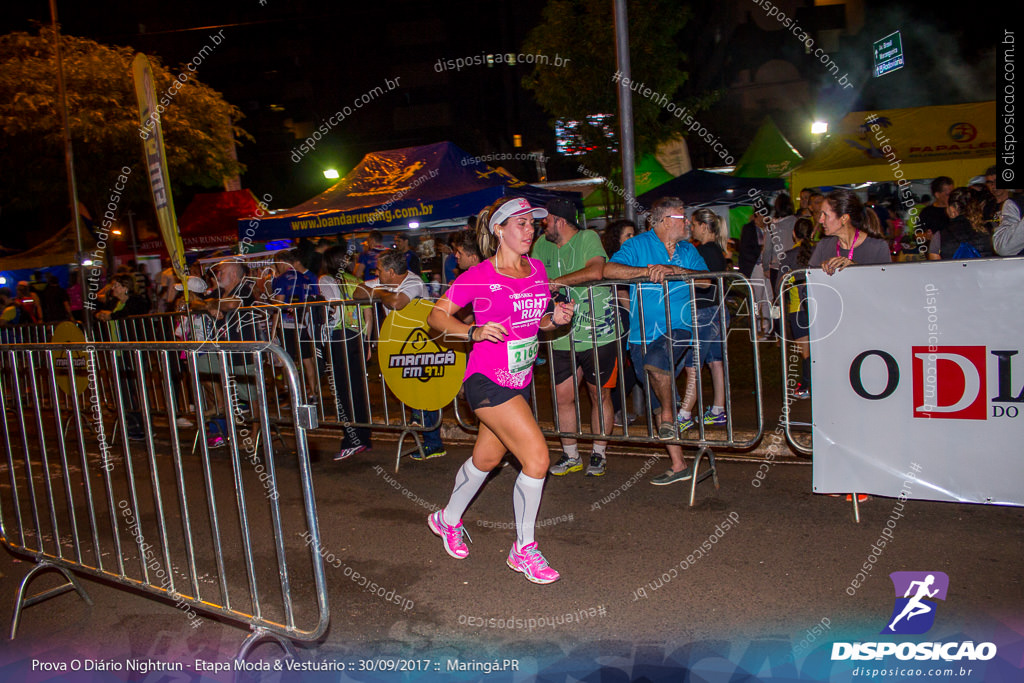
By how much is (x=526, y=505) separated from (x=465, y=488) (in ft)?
1.40

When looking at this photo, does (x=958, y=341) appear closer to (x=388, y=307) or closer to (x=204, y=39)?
(x=388, y=307)

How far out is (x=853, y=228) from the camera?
5.08 m

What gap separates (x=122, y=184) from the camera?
811 inches

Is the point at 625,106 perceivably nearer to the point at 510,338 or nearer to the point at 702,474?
the point at 702,474

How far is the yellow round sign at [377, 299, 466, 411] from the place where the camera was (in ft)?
20.5

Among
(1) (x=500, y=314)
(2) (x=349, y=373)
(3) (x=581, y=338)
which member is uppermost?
(1) (x=500, y=314)

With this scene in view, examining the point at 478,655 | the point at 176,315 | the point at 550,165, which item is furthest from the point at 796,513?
the point at 550,165

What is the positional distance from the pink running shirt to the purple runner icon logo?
2.09 meters

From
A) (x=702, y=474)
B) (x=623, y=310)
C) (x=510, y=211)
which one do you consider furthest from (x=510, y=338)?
(x=623, y=310)

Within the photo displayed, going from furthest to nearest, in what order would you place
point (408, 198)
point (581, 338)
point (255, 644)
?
point (408, 198), point (581, 338), point (255, 644)

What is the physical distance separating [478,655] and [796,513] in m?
2.42

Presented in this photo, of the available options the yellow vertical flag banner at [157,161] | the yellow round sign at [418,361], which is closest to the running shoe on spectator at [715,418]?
the yellow round sign at [418,361]

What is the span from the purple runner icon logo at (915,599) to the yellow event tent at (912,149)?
11154 mm

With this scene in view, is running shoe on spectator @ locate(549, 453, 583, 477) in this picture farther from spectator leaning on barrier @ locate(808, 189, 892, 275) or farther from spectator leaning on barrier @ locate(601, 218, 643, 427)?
spectator leaning on barrier @ locate(808, 189, 892, 275)
